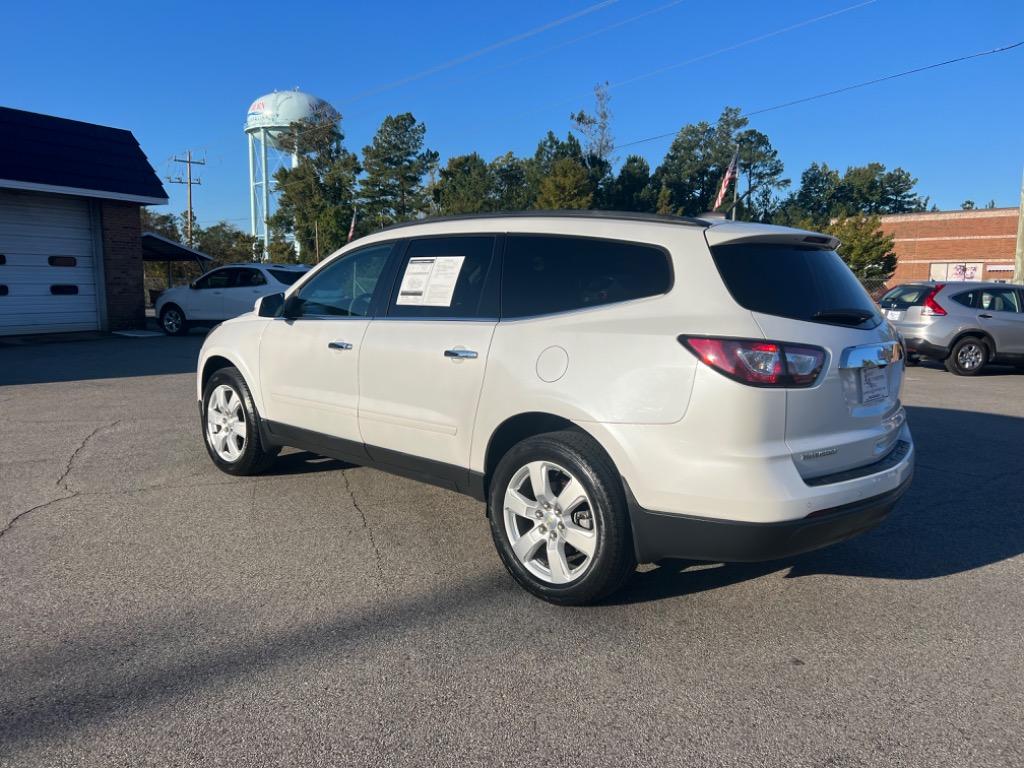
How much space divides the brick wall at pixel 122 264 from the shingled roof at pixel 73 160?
0.59 metres

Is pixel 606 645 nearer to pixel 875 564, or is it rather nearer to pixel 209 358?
pixel 875 564

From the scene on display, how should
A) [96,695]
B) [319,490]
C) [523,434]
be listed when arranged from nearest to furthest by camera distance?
[96,695] < [523,434] < [319,490]

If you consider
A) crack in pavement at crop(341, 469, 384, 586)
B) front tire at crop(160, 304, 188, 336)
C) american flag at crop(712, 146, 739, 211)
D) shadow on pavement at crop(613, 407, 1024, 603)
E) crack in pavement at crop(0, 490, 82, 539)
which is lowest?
crack in pavement at crop(0, 490, 82, 539)

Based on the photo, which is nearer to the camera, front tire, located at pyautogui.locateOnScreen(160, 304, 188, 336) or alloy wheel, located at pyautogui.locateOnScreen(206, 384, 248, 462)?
alloy wheel, located at pyautogui.locateOnScreen(206, 384, 248, 462)

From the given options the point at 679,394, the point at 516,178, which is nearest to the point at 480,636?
the point at 679,394

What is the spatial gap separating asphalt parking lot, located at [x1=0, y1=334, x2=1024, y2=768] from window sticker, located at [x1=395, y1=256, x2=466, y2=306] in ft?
4.56

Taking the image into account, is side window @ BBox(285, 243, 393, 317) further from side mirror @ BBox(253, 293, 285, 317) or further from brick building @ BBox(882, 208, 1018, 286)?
brick building @ BBox(882, 208, 1018, 286)

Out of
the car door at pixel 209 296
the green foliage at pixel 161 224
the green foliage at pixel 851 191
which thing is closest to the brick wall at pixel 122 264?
the car door at pixel 209 296

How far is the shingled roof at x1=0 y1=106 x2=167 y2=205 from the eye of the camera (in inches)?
633

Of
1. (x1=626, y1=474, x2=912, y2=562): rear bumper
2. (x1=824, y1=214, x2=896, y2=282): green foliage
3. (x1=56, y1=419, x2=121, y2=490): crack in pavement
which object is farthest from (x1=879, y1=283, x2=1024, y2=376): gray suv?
(x1=824, y1=214, x2=896, y2=282): green foliage

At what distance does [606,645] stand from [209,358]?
4.11 meters

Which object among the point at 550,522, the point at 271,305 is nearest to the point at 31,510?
the point at 271,305

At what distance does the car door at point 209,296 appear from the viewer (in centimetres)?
1789

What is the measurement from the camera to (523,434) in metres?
3.88
